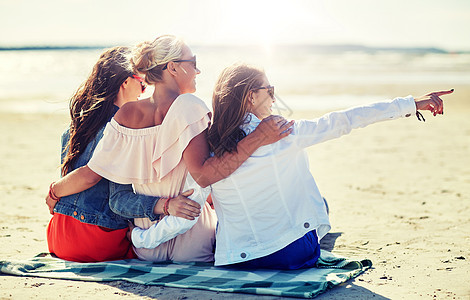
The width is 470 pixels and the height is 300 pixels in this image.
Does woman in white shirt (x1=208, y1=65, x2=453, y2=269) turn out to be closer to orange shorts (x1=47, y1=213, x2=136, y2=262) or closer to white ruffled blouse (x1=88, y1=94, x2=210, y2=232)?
white ruffled blouse (x1=88, y1=94, x2=210, y2=232)

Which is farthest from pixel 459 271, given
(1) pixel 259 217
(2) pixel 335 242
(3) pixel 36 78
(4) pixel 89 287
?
(3) pixel 36 78

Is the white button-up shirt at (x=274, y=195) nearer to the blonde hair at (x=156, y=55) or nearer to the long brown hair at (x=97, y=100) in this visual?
the blonde hair at (x=156, y=55)

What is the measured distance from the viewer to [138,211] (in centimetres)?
360

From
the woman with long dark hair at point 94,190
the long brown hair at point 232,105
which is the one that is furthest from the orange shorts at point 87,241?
the long brown hair at point 232,105

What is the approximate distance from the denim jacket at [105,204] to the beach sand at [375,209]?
0.44 meters

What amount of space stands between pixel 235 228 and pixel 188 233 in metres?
0.36

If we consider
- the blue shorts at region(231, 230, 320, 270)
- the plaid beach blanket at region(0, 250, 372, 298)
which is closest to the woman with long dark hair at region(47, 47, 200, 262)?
the plaid beach blanket at region(0, 250, 372, 298)

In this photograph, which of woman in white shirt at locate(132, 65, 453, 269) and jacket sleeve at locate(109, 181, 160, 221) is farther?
jacket sleeve at locate(109, 181, 160, 221)

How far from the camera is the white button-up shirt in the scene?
335 cm

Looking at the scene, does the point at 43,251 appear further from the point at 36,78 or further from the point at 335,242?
the point at 36,78

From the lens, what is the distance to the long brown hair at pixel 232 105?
3.42m

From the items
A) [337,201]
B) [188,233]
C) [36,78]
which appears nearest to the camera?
[188,233]

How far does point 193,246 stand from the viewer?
379 cm

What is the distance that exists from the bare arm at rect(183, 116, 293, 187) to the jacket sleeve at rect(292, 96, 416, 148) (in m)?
0.10
